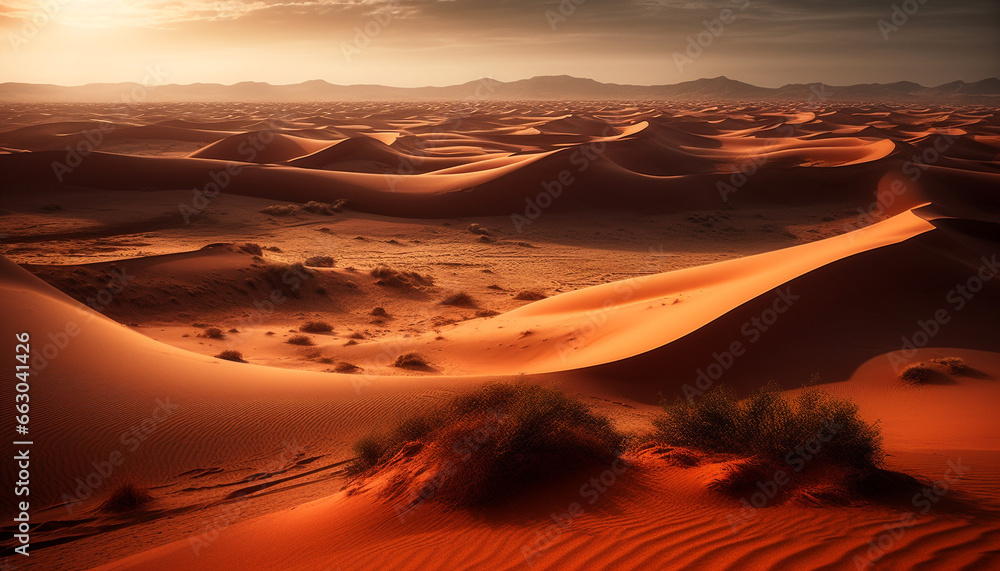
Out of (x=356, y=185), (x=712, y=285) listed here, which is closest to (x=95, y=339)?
(x=712, y=285)

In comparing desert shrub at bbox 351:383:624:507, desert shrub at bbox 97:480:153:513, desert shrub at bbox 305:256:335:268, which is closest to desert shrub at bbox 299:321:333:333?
desert shrub at bbox 305:256:335:268

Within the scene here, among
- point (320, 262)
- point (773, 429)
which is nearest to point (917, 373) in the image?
point (773, 429)

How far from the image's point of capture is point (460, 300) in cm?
1769

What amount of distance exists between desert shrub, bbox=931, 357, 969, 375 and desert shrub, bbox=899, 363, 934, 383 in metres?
0.28

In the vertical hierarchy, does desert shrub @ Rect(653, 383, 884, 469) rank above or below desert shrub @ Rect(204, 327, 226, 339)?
→ above

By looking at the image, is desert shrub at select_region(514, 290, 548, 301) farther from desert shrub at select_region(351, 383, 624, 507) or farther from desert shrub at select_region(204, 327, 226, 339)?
desert shrub at select_region(351, 383, 624, 507)

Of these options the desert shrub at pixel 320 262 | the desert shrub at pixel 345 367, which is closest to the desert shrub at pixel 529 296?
the desert shrub at pixel 320 262

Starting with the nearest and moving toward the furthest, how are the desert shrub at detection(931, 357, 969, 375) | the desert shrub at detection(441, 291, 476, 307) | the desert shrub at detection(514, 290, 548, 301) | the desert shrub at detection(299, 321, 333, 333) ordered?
1. the desert shrub at detection(931, 357, 969, 375)
2. the desert shrub at detection(299, 321, 333, 333)
3. the desert shrub at detection(441, 291, 476, 307)
4. the desert shrub at detection(514, 290, 548, 301)

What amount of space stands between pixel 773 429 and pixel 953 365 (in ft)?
19.6

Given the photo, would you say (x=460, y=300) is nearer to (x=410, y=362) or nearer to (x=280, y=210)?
(x=410, y=362)

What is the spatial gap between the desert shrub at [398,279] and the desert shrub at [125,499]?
1290 centimetres

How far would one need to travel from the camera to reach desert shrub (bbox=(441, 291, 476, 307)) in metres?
17.6

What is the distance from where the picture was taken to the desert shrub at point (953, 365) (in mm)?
9023

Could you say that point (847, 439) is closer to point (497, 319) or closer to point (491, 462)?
point (491, 462)
